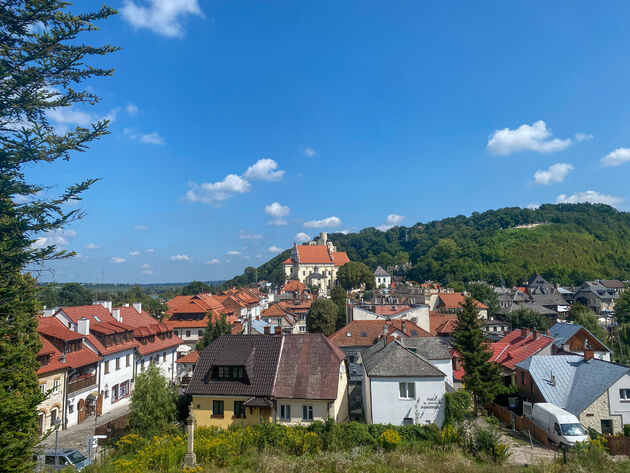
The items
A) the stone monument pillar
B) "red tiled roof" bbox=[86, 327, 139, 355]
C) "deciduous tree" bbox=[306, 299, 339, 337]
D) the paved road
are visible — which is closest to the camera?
the stone monument pillar

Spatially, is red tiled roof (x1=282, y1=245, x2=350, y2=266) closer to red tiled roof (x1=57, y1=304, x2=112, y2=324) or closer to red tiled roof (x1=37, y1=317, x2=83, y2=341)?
red tiled roof (x1=57, y1=304, x2=112, y2=324)

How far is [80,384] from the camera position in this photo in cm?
2816

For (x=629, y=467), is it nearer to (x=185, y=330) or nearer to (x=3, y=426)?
(x=3, y=426)

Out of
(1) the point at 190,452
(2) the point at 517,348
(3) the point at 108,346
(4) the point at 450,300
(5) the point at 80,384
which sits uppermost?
(4) the point at 450,300

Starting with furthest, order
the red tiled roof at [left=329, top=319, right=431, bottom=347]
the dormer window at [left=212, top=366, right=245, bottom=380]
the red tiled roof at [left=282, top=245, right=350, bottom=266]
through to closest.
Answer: the red tiled roof at [left=282, top=245, right=350, bottom=266]
the red tiled roof at [left=329, top=319, right=431, bottom=347]
the dormer window at [left=212, top=366, right=245, bottom=380]

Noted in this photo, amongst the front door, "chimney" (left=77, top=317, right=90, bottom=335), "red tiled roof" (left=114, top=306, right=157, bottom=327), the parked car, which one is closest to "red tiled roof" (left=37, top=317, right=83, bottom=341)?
"chimney" (left=77, top=317, right=90, bottom=335)

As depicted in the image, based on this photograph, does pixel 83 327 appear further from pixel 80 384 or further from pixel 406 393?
pixel 406 393

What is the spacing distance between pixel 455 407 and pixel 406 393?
2.81 m

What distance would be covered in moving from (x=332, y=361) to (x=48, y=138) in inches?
742

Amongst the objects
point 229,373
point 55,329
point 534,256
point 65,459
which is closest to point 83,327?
point 55,329

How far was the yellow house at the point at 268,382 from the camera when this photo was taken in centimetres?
2356

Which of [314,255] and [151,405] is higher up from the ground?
[314,255]

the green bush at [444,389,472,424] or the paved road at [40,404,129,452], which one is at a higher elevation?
the green bush at [444,389,472,424]

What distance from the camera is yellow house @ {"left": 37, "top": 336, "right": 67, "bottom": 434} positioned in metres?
24.7
